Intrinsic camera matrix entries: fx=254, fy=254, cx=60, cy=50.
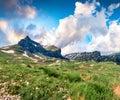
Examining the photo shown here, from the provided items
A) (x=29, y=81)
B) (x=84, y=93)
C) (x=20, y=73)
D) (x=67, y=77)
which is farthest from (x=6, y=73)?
(x=84, y=93)

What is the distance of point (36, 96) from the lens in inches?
804

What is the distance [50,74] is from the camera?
26.6m

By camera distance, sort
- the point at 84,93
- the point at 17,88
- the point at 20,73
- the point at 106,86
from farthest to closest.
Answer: the point at 20,73 → the point at 17,88 → the point at 106,86 → the point at 84,93

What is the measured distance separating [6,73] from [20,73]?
57.8 inches

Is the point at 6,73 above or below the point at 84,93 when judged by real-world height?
above

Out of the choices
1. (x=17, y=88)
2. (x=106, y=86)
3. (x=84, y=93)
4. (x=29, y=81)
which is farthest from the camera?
(x=29, y=81)

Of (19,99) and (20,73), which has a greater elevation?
(20,73)

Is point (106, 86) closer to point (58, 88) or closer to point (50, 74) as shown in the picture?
point (58, 88)

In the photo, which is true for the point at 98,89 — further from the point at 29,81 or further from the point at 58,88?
the point at 29,81

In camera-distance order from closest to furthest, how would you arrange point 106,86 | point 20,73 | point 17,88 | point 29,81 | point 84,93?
point 84,93, point 106,86, point 17,88, point 29,81, point 20,73

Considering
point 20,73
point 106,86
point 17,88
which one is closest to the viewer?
point 106,86

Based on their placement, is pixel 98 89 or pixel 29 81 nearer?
pixel 98 89

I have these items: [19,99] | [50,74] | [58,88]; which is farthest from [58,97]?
[50,74]

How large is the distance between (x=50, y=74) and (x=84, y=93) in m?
8.67
